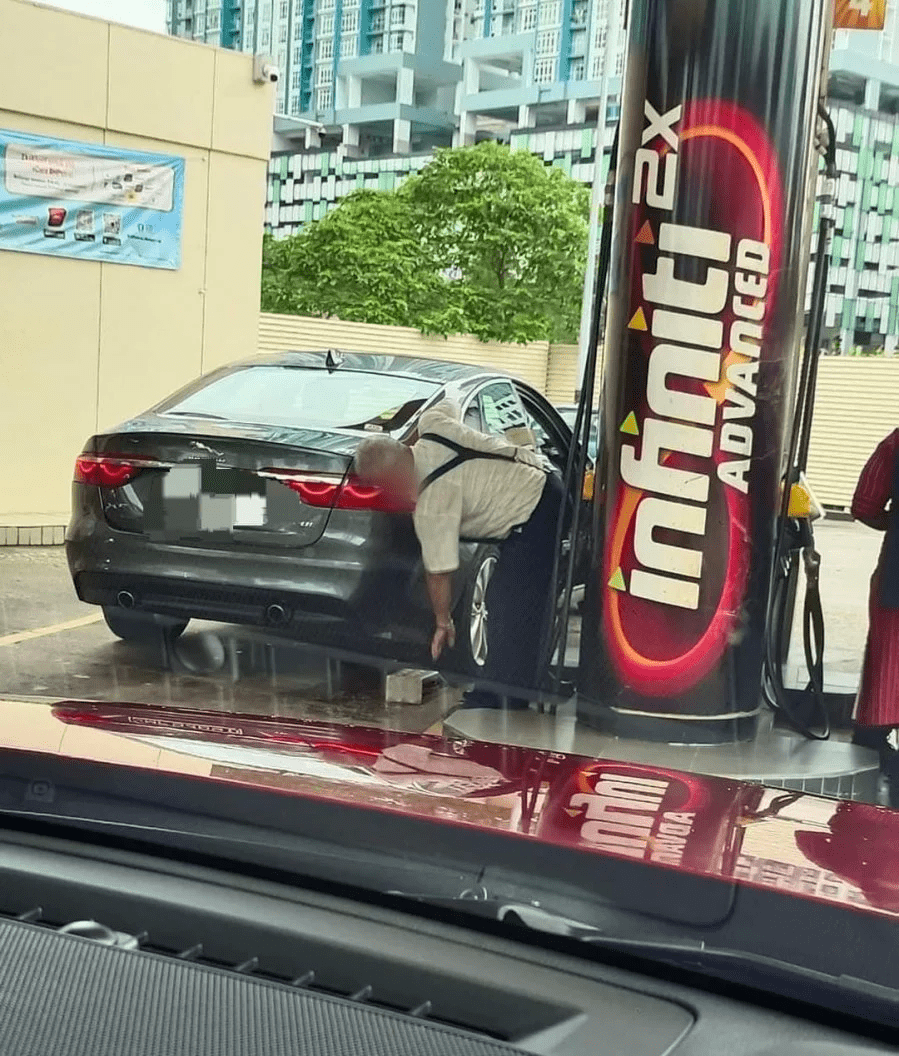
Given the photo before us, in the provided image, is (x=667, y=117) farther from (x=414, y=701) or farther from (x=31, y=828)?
(x=31, y=828)

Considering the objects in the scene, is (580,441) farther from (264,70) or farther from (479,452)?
(264,70)

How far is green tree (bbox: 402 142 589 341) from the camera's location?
23.6 feet

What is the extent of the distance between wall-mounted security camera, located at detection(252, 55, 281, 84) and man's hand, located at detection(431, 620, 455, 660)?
15.6 ft

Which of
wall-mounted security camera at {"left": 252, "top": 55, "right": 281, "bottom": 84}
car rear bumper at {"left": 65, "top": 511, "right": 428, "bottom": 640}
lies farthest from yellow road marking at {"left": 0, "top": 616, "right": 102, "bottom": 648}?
wall-mounted security camera at {"left": 252, "top": 55, "right": 281, "bottom": 84}

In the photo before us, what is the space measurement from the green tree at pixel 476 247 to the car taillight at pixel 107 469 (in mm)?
2062

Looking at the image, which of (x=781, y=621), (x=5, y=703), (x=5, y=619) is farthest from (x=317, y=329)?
(x=5, y=703)

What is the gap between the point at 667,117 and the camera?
411 centimetres

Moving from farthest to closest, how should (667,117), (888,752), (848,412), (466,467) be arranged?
(848,412) < (466,467) < (888,752) < (667,117)

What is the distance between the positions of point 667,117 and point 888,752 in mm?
1994

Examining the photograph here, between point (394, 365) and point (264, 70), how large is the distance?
4.34 meters

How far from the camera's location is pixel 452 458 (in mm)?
5953

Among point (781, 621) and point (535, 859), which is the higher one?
point (535, 859)

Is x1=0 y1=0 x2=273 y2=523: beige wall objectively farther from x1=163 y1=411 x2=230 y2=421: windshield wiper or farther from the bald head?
the bald head

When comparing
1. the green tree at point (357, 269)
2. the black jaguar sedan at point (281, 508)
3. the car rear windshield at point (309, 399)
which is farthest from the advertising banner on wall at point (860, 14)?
the green tree at point (357, 269)
